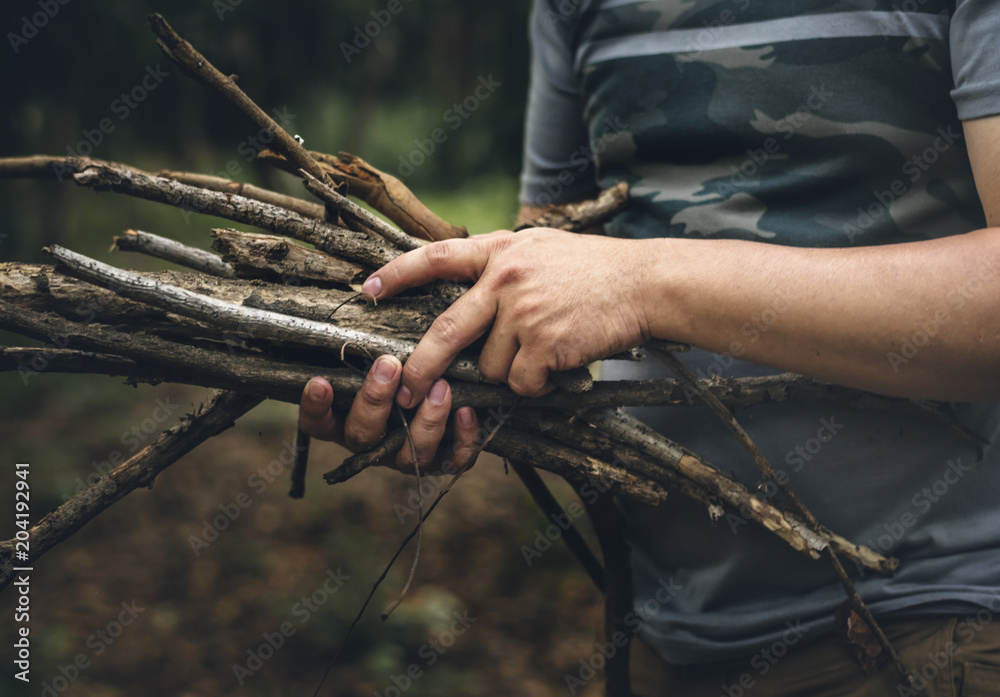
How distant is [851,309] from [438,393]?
0.84 m

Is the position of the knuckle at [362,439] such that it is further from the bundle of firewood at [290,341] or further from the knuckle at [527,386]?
the knuckle at [527,386]

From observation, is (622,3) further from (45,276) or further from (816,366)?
(45,276)

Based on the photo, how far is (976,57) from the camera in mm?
1068

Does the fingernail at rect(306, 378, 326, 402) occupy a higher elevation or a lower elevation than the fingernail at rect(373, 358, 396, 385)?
lower

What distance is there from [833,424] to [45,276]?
181 cm

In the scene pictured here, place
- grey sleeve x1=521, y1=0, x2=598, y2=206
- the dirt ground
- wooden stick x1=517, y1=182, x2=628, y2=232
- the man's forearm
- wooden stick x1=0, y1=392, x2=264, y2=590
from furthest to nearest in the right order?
the dirt ground
grey sleeve x1=521, y1=0, x2=598, y2=206
wooden stick x1=517, y1=182, x2=628, y2=232
wooden stick x1=0, y1=392, x2=264, y2=590
the man's forearm

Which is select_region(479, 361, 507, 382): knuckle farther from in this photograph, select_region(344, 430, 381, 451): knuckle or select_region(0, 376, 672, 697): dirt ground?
select_region(0, 376, 672, 697): dirt ground

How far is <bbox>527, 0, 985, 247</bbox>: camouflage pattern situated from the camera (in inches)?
50.6

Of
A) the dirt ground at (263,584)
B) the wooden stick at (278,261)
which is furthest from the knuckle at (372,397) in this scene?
the dirt ground at (263,584)

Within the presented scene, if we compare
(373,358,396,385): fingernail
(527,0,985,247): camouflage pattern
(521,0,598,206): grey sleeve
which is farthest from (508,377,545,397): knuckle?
(521,0,598,206): grey sleeve

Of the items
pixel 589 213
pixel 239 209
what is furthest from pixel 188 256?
Answer: pixel 589 213

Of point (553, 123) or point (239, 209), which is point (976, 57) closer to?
point (553, 123)

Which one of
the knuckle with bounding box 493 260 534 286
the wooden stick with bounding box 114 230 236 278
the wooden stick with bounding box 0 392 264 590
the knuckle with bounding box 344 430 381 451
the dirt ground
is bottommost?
the dirt ground

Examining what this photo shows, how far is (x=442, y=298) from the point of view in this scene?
4.27 ft
